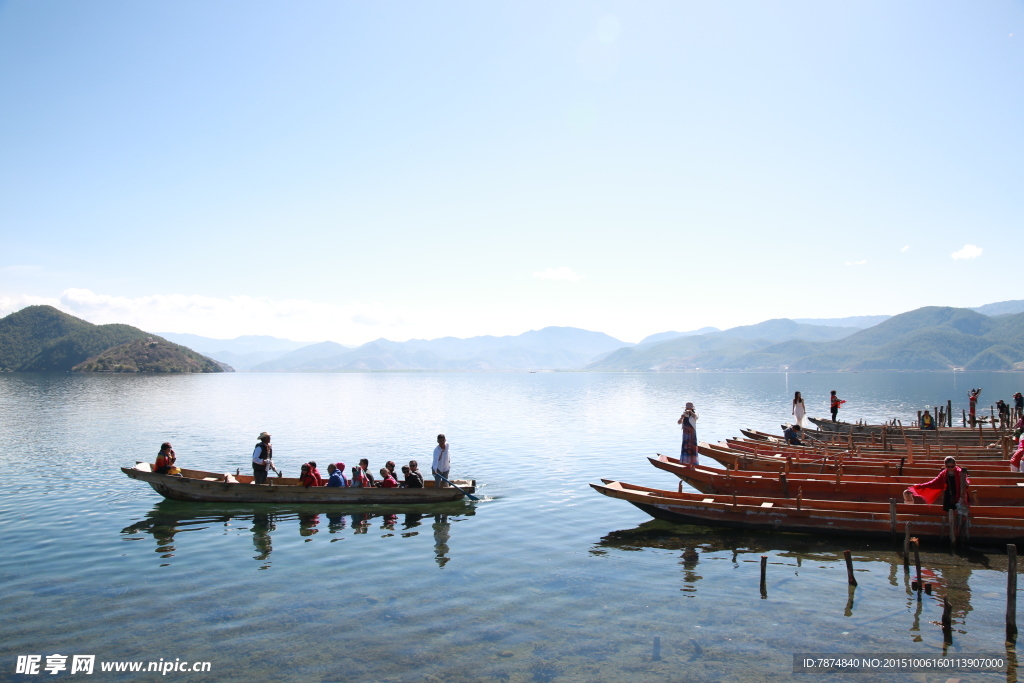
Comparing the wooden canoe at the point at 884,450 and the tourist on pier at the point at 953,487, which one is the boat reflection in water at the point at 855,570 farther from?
the wooden canoe at the point at 884,450

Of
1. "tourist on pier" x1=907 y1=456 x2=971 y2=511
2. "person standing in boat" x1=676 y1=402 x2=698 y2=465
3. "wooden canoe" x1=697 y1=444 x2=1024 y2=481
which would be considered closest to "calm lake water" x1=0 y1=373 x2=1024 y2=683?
"tourist on pier" x1=907 y1=456 x2=971 y2=511

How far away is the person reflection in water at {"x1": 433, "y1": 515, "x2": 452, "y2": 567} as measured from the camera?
52.5 feet

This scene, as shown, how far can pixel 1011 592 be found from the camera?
33.2 feet

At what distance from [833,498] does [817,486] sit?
1.88ft

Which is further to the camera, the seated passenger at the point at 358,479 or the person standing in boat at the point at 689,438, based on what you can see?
the person standing in boat at the point at 689,438

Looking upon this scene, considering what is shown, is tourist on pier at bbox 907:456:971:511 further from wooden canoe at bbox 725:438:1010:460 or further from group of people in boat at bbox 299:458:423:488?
group of people in boat at bbox 299:458:423:488

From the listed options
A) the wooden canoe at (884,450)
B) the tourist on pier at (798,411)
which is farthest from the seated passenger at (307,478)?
the tourist on pier at (798,411)

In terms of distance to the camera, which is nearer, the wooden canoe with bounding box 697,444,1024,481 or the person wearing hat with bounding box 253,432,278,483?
the wooden canoe with bounding box 697,444,1024,481

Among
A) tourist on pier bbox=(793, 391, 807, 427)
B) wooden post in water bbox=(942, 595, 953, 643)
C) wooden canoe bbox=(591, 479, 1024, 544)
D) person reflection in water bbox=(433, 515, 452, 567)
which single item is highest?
tourist on pier bbox=(793, 391, 807, 427)

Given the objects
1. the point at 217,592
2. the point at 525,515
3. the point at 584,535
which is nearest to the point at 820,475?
the point at 584,535

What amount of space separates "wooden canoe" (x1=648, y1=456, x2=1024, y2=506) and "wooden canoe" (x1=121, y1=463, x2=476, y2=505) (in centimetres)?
867

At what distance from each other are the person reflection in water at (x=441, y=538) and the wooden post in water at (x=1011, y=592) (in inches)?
471

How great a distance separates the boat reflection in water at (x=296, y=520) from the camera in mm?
18055

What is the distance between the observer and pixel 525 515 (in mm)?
20828
